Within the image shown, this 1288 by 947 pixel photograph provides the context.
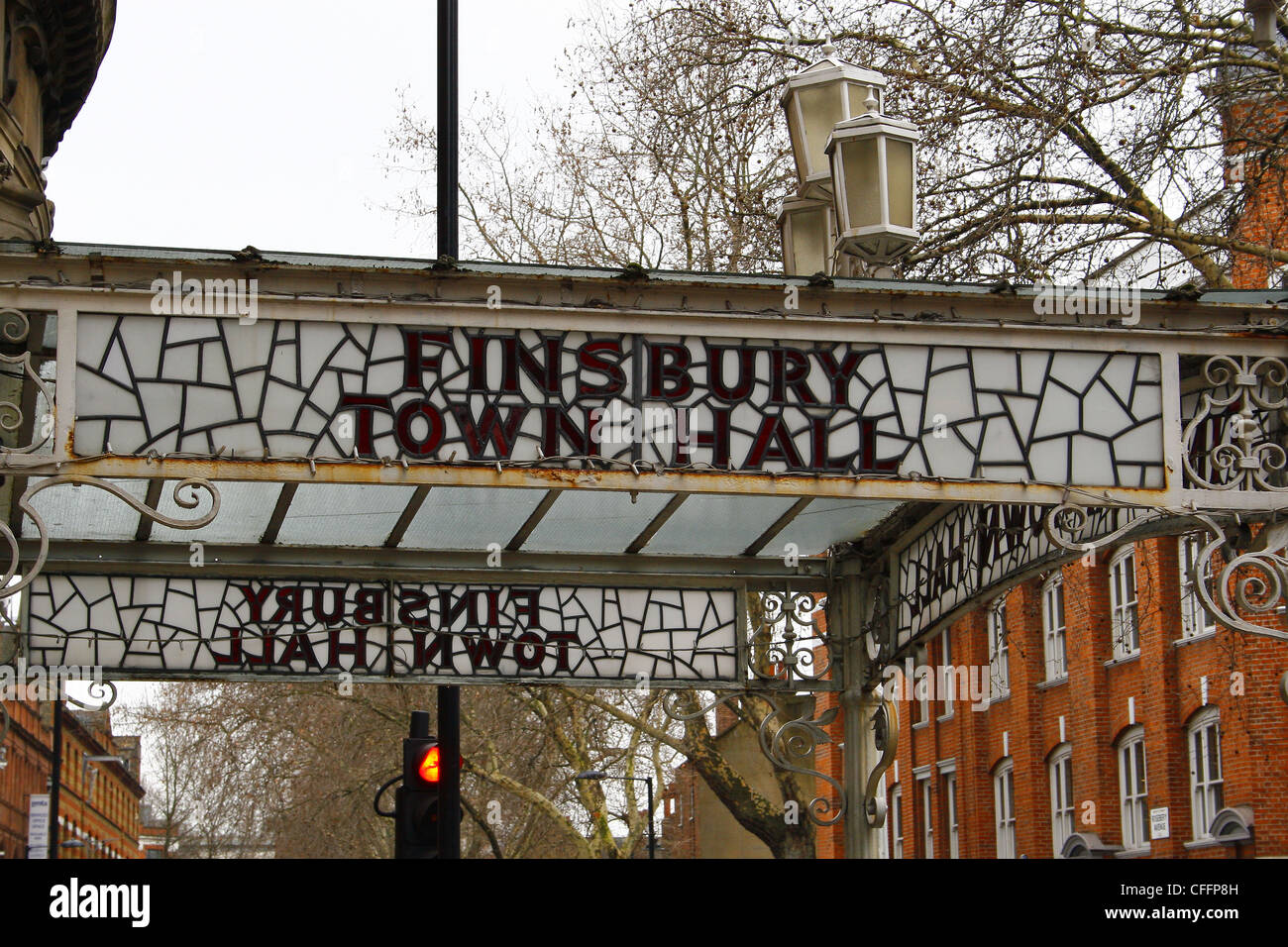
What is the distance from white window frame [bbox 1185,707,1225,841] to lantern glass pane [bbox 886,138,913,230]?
21646mm

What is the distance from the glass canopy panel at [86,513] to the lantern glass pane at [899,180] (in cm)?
377

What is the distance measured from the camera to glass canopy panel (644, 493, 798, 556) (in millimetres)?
8312

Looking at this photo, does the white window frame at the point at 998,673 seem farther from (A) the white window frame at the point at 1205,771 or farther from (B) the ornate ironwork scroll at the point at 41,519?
(B) the ornate ironwork scroll at the point at 41,519

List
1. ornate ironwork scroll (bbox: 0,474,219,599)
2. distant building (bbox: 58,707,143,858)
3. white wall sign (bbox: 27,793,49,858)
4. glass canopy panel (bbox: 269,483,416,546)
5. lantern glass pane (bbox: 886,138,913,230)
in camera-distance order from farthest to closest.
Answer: distant building (bbox: 58,707,143,858) → white wall sign (bbox: 27,793,49,858) → glass canopy panel (bbox: 269,483,416,546) → lantern glass pane (bbox: 886,138,913,230) → ornate ironwork scroll (bbox: 0,474,219,599)

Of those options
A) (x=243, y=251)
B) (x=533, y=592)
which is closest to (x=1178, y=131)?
(x=533, y=592)

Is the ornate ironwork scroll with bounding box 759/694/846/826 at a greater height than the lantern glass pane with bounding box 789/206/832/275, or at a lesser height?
lesser

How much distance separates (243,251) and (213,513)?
98 cm

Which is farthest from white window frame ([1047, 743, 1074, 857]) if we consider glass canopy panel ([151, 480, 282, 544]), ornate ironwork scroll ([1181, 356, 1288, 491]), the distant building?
the distant building

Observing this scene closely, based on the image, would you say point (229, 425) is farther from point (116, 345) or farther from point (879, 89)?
point (879, 89)

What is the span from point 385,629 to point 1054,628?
27089mm

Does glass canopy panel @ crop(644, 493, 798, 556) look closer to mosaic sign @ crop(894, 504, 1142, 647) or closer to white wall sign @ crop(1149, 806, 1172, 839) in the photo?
mosaic sign @ crop(894, 504, 1142, 647)

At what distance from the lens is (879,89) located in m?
9.62

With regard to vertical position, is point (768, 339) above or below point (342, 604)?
above

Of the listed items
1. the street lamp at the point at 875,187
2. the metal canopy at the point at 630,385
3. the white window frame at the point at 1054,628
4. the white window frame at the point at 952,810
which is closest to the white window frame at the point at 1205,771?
the white window frame at the point at 1054,628
